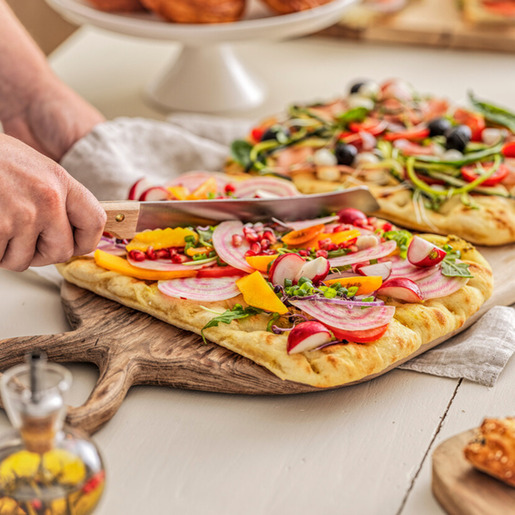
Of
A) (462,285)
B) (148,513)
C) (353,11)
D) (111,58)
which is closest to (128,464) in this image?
(148,513)

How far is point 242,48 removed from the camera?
3609 mm

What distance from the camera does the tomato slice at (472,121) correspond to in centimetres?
241

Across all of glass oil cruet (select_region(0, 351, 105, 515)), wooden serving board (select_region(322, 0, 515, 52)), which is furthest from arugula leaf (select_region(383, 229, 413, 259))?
wooden serving board (select_region(322, 0, 515, 52))

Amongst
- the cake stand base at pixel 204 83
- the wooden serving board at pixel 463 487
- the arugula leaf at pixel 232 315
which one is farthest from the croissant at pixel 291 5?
the wooden serving board at pixel 463 487

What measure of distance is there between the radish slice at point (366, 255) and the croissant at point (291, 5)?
46.7 inches

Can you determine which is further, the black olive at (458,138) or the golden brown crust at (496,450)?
the black olive at (458,138)

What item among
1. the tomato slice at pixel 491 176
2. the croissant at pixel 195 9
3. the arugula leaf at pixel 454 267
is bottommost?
the tomato slice at pixel 491 176

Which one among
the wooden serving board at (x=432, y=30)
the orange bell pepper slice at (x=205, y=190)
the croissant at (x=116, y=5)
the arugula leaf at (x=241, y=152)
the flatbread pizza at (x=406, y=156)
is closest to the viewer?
the orange bell pepper slice at (x=205, y=190)

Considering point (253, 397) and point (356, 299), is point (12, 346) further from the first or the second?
point (356, 299)

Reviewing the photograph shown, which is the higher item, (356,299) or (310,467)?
(356,299)

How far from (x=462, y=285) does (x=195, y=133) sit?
1.21 meters

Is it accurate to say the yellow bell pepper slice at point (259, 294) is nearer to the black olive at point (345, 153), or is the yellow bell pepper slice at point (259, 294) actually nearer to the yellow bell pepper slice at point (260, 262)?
the yellow bell pepper slice at point (260, 262)

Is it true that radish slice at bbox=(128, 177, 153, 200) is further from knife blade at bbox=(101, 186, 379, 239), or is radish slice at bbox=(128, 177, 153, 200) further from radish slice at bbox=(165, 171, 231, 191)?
knife blade at bbox=(101, 186, 379, 239)

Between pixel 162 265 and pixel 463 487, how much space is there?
83cm
